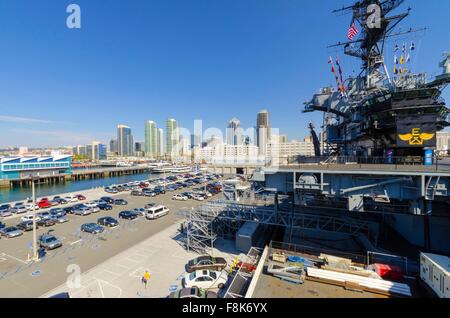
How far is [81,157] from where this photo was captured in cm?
16238

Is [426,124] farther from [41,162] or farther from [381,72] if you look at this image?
[41,162]

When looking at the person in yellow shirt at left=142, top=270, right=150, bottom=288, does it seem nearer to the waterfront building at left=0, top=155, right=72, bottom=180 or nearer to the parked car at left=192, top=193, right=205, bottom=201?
the parked car at left=192, top=193, right=205, bottom=201

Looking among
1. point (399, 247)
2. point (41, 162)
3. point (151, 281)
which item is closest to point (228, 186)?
point (151, 281)

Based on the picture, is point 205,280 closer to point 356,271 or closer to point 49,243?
point 356,271

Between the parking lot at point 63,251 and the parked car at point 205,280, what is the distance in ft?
28.1

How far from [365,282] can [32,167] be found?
8830 centimetres

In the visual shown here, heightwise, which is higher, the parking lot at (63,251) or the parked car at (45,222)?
the parked car at (45,222)

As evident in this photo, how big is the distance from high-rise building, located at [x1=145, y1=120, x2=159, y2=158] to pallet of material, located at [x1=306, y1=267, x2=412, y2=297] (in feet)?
633

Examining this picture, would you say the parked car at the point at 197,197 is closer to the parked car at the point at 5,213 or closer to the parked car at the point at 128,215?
the parked car at the point at 128,215

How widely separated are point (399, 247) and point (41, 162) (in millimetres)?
91623

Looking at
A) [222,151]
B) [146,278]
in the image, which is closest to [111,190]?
[146,278]

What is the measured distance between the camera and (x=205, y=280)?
13500 mm

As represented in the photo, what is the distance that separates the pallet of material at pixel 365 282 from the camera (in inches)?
345

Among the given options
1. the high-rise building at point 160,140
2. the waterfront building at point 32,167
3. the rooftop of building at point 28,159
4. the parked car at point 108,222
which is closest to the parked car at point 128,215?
the parked car at point 108,222
